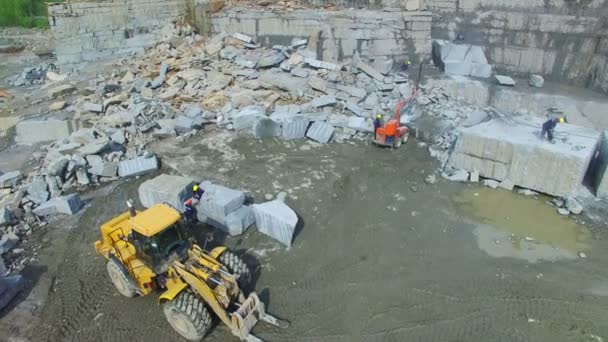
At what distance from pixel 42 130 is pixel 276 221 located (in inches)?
338

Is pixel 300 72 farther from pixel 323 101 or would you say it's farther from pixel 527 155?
pixel 527 155

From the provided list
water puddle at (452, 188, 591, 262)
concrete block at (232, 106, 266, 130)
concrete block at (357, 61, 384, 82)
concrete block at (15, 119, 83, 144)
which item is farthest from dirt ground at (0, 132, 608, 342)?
concrete block at (357, 61, 384, 82)

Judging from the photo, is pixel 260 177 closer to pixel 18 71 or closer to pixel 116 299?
pixel 116 299

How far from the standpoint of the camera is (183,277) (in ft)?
18.8

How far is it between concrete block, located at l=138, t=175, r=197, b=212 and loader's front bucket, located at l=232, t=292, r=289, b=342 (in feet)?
10.2

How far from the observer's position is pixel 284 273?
711cm

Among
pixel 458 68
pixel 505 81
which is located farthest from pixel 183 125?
pixel 505 81

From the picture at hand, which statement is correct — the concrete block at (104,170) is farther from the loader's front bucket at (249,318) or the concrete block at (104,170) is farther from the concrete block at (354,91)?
the concrete block at (354,91)

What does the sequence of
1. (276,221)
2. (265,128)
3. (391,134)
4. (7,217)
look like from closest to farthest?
1. (276,221)
2. (7,217)
3. (391,134)
4. (265,128)

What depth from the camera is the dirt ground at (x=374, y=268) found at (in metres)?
6.11

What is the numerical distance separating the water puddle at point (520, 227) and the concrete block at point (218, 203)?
4.75 meters

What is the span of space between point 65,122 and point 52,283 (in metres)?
6.59

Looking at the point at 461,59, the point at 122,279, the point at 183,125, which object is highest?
the point at 461,59

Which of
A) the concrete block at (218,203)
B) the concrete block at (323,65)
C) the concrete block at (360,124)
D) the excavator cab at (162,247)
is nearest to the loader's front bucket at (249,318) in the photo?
the excavator cab at (162,247)
